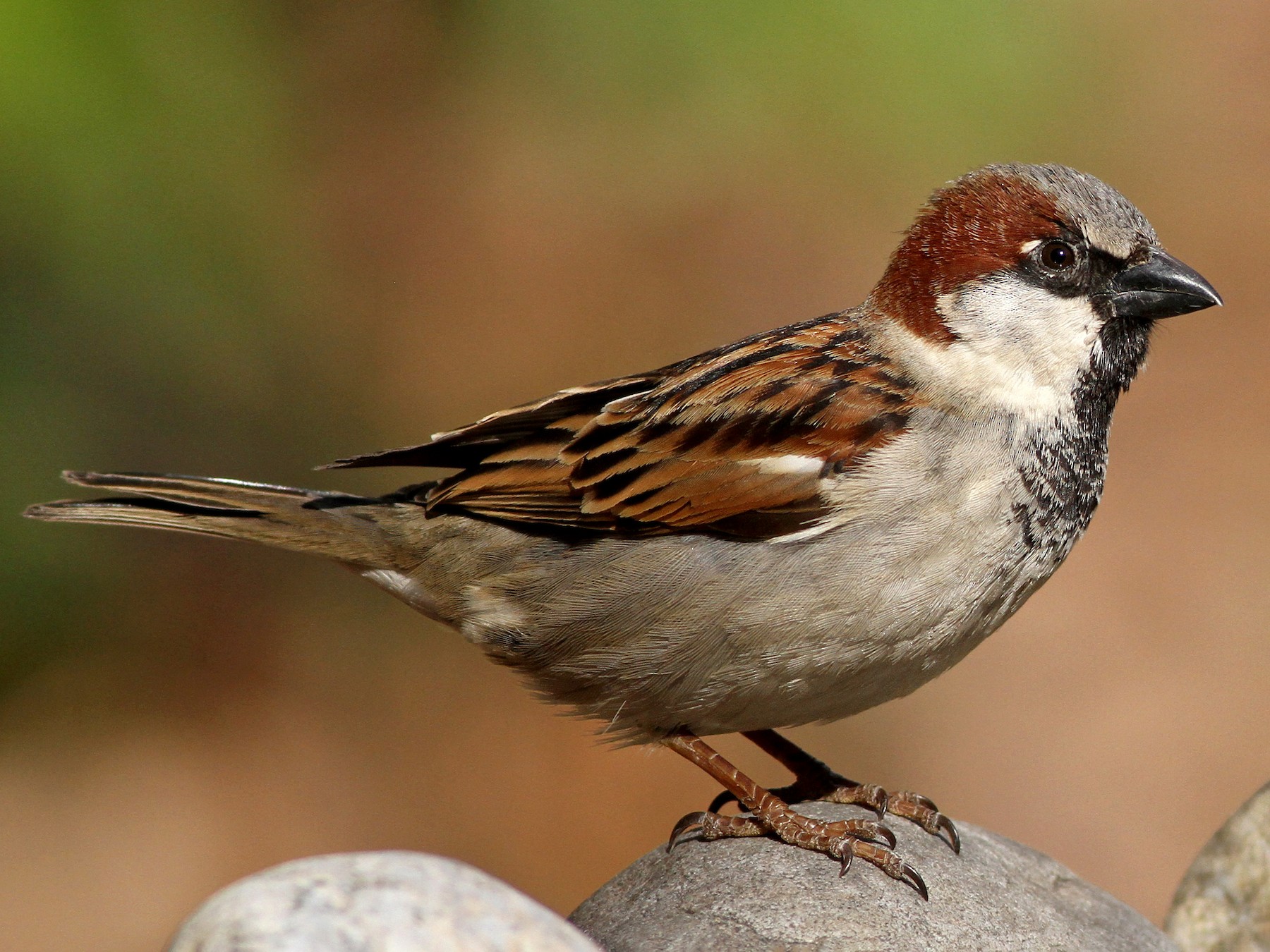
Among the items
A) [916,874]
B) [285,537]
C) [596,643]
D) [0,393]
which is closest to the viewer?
[916,874]

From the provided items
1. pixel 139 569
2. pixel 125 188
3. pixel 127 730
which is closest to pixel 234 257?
pixel 125 188

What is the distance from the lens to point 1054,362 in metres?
2.83

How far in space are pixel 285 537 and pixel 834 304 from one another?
4.14m

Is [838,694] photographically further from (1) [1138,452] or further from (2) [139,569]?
(1) [1138,452]

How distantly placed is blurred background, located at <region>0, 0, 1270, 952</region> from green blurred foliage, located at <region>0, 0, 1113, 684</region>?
0.02m

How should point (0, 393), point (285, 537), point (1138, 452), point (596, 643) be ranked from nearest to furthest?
1. point (596, 643)
2. point (285, 537)
3. point (0, 393)
4. point (1138, 452)

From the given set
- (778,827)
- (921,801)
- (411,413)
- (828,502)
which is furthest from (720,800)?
(411,413)

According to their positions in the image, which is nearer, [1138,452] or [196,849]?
[196,849]

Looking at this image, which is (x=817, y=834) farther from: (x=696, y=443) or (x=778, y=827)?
(x=696, y=443)

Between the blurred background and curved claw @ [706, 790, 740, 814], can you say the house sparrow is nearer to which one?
curved claw @ [706, 790, 740, 814]

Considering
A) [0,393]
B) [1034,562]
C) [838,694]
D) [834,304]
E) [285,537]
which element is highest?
[834,304]

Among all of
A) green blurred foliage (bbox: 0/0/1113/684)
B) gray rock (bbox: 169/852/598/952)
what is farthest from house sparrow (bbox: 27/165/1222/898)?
green blurred foliage (bbox: 0/0/1113/684)

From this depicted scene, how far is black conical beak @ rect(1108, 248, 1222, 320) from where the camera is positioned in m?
2.81

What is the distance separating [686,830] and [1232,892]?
4.27 ft
